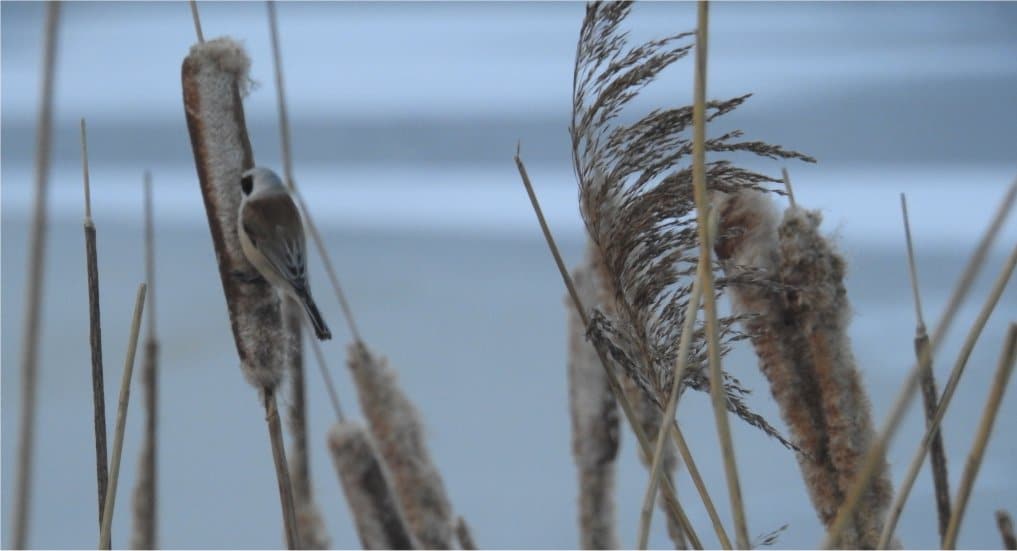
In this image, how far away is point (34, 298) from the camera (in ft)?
2.09

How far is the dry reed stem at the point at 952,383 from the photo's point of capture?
85 cm

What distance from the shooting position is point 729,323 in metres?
1.04

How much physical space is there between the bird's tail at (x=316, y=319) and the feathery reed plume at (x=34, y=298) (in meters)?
0.59

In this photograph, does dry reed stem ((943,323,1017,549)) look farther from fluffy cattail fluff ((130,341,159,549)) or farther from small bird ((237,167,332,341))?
fluffy cattail fluff ((130,341,159,549))

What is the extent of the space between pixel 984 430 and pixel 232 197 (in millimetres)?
726

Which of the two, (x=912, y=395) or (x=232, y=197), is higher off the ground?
(x=232, y=197)

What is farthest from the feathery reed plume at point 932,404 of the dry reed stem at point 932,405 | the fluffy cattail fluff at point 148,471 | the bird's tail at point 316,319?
the fluffy cattail fluff at point 148,471

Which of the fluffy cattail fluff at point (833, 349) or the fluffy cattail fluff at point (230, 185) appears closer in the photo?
the fluffy cattail fluff at point (230, 185)

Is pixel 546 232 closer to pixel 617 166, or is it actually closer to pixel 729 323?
pixel 617 166

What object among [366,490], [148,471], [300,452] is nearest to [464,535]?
[366,490]

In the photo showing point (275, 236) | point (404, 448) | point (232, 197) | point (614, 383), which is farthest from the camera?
point (404, 448)

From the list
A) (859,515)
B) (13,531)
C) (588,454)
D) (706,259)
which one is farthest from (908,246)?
(13,531)

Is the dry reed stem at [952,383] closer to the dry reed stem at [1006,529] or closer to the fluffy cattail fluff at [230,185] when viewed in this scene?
the dry reed stem at [1006,529]

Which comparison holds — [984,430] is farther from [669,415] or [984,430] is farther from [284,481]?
[284,481]
